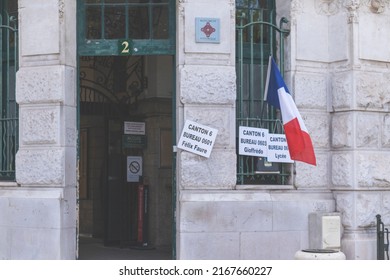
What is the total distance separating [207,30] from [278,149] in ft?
7.69

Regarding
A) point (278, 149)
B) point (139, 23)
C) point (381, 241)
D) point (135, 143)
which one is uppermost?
point (139, 23)

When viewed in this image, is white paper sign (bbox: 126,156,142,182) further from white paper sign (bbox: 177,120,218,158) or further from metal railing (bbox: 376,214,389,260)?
metal railing (bbox: 376,214,389,260)

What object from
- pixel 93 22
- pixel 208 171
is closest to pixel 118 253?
pixel 208 171

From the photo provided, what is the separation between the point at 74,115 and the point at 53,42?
1.24 m

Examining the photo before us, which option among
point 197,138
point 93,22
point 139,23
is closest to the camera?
point 197,138

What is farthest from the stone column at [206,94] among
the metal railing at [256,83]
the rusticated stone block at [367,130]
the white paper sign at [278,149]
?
the rusticated stone block at [367,130]

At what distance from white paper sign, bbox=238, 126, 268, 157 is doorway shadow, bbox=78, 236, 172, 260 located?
9.75ft

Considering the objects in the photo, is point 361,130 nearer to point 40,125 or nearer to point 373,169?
point 373,169

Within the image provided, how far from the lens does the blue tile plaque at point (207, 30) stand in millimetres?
12727

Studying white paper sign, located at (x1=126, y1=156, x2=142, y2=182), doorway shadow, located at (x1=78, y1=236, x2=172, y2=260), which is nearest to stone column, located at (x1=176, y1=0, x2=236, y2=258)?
doorway shadow, located at (x1=78, y1=236, x2=172, y2=260)

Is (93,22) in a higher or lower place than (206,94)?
higher

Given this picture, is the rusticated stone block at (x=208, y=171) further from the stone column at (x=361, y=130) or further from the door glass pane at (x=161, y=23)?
the door glass pane at (x=161, y=23)

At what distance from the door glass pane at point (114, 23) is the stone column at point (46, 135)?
4.51 ft

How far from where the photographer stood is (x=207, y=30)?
12750 millimetres
